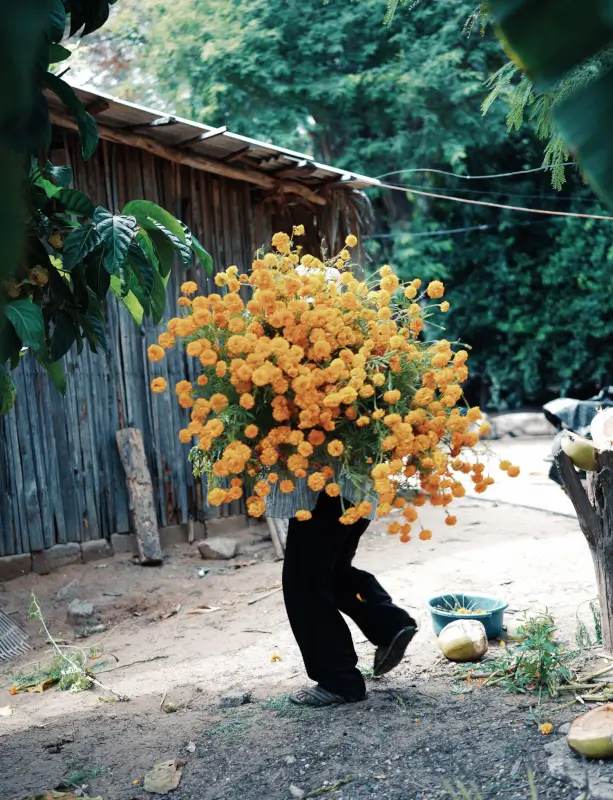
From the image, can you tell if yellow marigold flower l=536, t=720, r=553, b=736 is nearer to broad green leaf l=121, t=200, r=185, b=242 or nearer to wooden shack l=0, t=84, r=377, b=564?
broad green leaf l=121, t=200, r=185, b=242

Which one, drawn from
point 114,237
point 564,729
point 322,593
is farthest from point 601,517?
point 114,237

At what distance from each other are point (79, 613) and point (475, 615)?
8.56 ft

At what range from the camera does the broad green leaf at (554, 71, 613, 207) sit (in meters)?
0.86

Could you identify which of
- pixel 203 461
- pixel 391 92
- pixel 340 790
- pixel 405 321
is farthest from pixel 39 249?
pixel 391 92

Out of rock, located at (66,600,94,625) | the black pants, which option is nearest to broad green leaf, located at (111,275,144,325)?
the black pants

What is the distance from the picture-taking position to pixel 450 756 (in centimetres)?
270

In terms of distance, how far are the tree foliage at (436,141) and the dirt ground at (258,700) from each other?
859cm

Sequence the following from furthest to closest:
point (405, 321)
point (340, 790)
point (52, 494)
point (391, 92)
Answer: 1. point (391, 92)
2. point (52, 494)
3. point (405, 321)
4. point (340, 790)

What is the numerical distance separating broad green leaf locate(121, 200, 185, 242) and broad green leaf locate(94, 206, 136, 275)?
0.09m

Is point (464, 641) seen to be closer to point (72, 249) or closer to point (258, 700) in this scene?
point (258, 700)

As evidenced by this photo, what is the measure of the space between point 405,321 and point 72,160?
3886 mm

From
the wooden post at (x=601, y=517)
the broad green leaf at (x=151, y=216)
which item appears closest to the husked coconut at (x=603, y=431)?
the wooden post at (x=601, y=517)

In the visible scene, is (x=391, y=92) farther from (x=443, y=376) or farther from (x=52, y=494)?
(x=443, y=376)

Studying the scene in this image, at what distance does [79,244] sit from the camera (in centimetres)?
219
